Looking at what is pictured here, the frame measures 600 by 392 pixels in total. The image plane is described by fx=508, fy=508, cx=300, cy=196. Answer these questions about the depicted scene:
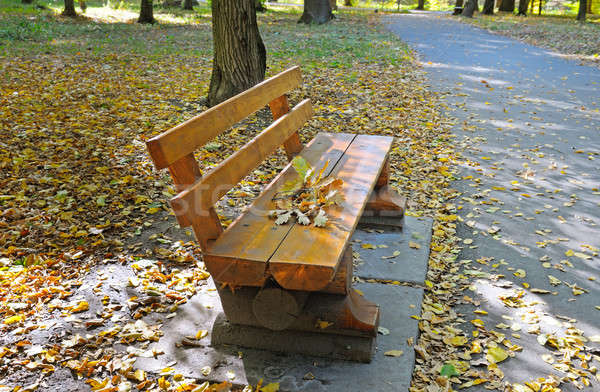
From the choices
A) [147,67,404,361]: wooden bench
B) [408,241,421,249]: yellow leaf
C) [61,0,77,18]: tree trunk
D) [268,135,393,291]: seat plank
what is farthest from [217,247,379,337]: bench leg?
[61,0,77,18]: tree trunk

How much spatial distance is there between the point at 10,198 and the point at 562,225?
186 inches

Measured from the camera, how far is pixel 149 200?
459 centimetres

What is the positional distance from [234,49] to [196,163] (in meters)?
4.45

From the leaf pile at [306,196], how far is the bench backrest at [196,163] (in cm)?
24

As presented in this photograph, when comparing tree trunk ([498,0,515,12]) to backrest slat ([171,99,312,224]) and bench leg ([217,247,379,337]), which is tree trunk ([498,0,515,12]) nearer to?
backrest slat ([171,99,312,224])

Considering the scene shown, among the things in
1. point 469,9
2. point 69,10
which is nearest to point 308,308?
point 69,10

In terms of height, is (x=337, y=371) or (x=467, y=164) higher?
(x=467, y=164)

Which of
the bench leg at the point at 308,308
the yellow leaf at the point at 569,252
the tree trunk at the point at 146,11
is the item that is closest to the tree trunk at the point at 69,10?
the tree trunk at the point at 146,11

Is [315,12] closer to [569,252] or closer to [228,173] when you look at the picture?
[569,252]

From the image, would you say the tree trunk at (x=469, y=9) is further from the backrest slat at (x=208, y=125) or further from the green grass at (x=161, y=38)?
the backrest slat at (x=208, y=125)

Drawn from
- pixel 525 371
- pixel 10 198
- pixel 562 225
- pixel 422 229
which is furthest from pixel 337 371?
pixel 10 198

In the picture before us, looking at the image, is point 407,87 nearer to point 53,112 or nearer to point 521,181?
point 521,181

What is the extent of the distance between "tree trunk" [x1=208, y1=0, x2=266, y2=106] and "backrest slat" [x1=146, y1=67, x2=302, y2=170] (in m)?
2.93

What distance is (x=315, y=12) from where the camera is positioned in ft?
64.0
